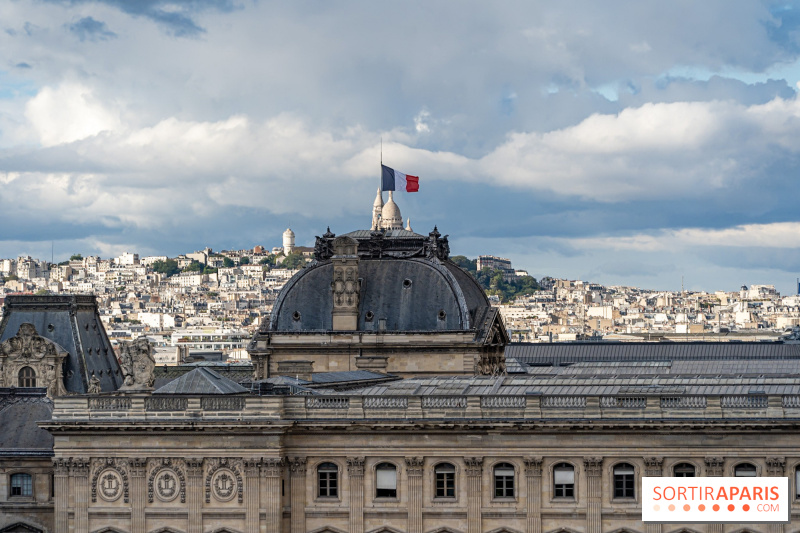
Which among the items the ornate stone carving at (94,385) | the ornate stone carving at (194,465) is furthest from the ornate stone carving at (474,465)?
the ornate stone carving at (94,385)

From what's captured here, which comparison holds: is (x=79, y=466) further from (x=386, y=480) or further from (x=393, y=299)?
(x=393, y=299)

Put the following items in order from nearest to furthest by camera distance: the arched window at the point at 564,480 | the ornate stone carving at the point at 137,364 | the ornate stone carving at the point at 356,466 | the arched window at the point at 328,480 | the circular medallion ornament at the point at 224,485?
the arched window at the point at 564,480, the ornate stone carving at the point at 356,466, the circular medallion ornament at the point at 224,485, the arched window at the point at 328,480, the ornate stone carving at the point at 137,364

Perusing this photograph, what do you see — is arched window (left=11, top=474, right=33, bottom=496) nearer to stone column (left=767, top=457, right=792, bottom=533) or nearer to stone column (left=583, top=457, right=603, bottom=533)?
stone column (left=583, top=457, right=603, bottom=533)

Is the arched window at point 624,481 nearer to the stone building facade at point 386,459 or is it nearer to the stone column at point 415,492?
the stone building facade at point 386,459

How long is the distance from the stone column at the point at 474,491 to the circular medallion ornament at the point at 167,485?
1285 centimetres

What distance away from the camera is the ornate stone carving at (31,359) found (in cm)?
10931

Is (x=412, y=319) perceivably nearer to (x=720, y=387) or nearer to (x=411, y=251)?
(x=411, y=251)

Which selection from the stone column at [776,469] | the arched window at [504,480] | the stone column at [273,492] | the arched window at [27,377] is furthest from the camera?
the arched window at [27,377]

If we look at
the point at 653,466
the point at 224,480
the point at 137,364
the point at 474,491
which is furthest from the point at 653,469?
the point at 137,364

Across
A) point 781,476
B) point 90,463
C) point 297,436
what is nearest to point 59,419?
point 90,463

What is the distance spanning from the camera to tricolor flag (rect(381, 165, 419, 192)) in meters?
127

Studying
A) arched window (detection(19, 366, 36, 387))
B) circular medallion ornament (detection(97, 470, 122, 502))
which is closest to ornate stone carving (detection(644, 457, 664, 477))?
circular medallion ornament (detection(97, 470, 122, 502))

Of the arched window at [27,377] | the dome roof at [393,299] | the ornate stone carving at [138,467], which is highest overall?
the dome roof at [393,299]

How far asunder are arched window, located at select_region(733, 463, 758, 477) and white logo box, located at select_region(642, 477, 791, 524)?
15.2 inches
